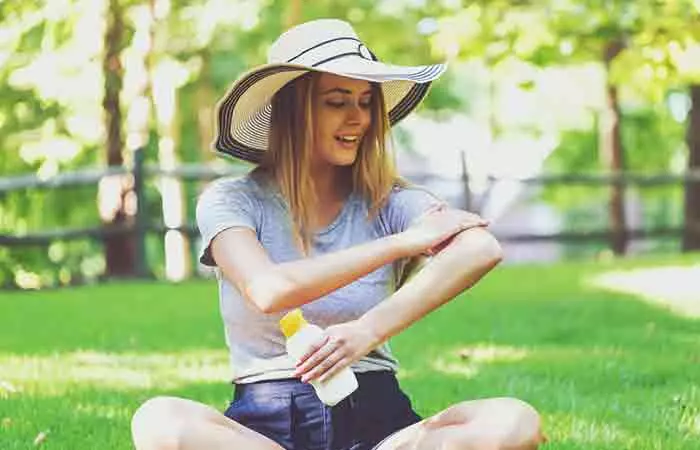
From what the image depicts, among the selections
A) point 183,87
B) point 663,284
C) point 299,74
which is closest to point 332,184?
point 299,74

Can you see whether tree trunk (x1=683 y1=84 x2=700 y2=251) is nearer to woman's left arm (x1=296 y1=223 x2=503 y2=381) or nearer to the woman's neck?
the woman's neck

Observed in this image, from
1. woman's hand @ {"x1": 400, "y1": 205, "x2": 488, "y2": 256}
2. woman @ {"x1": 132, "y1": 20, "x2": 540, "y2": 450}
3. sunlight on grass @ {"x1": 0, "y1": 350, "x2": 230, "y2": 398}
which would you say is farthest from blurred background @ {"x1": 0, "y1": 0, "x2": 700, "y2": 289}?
woman's hand @ {"x1": 400, "y1": 205, "x2": 488, "y2": 256}

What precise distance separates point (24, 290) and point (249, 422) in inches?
350

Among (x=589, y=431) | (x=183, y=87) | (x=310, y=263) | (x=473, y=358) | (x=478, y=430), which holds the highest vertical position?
(x=310, y=263)

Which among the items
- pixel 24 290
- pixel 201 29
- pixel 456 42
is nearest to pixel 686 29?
pixel 456 42

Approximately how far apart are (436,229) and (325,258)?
0.97 feet

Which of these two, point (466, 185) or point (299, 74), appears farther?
point (466, 185)

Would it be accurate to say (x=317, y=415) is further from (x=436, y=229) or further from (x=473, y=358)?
(x=473, y=358)

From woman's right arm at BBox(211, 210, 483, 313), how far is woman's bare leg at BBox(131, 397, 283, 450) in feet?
0.94

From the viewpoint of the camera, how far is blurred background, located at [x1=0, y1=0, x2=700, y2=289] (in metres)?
7.98

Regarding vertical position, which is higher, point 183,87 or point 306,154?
point 306,154

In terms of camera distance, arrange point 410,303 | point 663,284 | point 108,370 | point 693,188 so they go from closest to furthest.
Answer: point 410,303, point 108,370, point 663,284, point 693,188

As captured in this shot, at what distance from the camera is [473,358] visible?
635 cm

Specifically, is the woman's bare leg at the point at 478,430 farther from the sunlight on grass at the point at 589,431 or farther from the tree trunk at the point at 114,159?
the tree trunk at the point at 114,159
